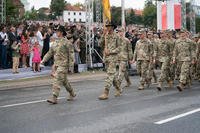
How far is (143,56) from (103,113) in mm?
5957

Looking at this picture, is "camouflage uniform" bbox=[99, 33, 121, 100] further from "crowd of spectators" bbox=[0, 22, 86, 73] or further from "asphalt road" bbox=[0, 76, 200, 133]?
"crowd of spectators" bbox=[0, 22, 86, 73]

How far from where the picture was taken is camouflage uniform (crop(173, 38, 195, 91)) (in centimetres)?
1656

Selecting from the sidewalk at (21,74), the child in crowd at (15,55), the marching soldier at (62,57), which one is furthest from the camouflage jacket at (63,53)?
the child in crowd at (15,55)

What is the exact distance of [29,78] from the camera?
2073 centimetres

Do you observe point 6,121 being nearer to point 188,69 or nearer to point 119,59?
point 119,59

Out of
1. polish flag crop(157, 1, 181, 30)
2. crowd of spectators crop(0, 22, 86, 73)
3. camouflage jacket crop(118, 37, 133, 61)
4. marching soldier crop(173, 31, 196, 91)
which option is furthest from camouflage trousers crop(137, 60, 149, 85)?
polish flag crop(157, 1, 181, 30)

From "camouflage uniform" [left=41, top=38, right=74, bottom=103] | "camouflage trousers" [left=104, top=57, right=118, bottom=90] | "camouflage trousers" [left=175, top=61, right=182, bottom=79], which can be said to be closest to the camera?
"camouflage uniform" [left=41, top=38, right=74, bottom=103]

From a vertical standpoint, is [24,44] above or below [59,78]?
above

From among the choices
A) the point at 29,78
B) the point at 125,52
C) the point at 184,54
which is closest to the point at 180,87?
the point at 184,54

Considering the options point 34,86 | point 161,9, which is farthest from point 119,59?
point 161,9

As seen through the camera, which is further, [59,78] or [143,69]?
[143,69]

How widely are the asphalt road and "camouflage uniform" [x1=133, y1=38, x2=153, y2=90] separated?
0.91 metres

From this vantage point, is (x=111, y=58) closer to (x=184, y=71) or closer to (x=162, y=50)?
(x=184, y=71)

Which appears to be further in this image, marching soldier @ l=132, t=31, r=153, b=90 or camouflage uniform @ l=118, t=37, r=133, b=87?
marching soldier @ l=132, t=31, r=153, b=90
